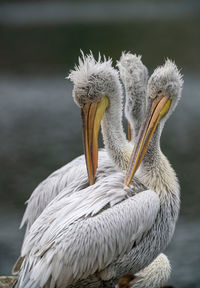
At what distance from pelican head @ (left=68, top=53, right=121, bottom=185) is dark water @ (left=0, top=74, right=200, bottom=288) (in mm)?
3424

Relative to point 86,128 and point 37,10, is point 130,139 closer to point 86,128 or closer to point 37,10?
point 86,128

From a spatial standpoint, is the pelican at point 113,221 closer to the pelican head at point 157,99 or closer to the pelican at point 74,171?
the pelican head at point 157,99

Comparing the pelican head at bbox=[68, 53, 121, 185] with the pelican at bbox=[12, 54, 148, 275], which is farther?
the pelican at bbox=[12, 54, 148, 275]

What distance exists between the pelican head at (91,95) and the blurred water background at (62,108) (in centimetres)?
351

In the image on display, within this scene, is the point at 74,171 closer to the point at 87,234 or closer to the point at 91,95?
the point at 91,95

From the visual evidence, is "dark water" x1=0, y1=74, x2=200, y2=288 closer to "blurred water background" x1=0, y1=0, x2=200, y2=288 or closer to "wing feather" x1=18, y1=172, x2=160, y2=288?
"blurred water background" x1=0, y1=0, x2=200, y2=288

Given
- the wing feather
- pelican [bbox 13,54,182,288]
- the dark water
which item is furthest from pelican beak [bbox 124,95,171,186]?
the dark water

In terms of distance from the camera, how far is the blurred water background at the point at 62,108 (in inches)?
413

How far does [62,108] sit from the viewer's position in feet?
58.3

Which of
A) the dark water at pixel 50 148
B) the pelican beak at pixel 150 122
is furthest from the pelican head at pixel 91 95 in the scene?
the dark water at pixel 50 148

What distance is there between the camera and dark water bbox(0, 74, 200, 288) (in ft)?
31.6

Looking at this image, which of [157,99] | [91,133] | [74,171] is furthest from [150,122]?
[74,171]

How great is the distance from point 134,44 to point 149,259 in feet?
80.0

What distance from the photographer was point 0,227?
1052cm
